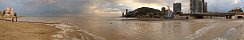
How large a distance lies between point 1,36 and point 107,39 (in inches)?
445

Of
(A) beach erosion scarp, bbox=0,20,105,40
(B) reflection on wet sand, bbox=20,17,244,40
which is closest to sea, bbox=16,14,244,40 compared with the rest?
(B) reflection on wet sand, bbox=20,17,244,40

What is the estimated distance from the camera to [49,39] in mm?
23000

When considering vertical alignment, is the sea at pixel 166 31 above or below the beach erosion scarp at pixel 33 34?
below

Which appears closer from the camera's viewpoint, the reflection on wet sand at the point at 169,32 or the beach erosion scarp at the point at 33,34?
the beach erosion scarp at the point at 33,34

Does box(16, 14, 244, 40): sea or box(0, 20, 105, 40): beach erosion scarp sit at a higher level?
box(0, 20, 105, 40): beach erosion scarp

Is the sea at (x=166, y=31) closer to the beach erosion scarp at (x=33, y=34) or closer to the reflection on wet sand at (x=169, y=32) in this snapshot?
the reflection on wet sand at (x=169, y=32)

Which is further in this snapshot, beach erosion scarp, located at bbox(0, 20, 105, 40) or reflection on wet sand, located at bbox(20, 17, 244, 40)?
reflection on wet sand, located at bbox(20, 17, 244, 40)

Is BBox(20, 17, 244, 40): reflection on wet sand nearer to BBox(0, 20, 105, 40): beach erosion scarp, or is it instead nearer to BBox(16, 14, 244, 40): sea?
BBox(16, 14, 244, 40): sea

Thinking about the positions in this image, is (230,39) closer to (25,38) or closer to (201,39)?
(201,39)

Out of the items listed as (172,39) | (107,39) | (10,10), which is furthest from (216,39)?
(10,10)

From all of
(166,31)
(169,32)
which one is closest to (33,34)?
(169,32)

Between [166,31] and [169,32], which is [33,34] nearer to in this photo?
[169,32]

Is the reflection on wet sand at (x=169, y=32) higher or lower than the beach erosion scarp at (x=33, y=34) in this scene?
lower

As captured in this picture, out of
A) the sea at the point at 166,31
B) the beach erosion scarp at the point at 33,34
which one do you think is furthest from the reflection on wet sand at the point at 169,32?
the beach erosion scarp at the point at 33,34
